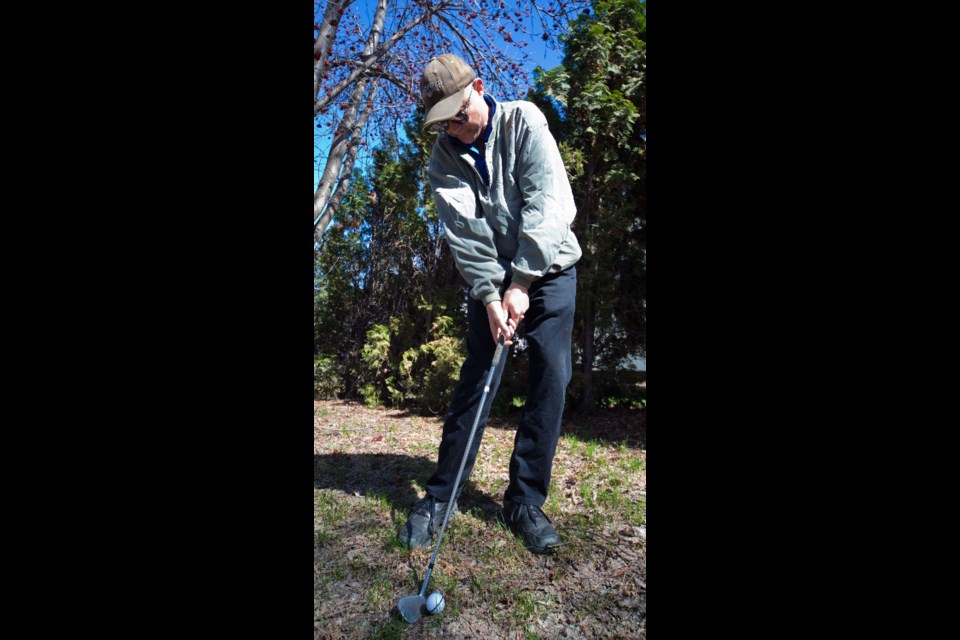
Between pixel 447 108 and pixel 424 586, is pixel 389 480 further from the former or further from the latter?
pixel 447 108

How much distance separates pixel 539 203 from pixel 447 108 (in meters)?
0.57

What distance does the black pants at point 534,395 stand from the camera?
7.14 feet

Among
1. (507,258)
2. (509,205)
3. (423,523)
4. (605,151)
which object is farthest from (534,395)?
(605,151)

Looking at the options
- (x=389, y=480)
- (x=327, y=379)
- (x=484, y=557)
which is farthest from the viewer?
(x=327, y=379)

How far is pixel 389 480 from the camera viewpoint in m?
2.95

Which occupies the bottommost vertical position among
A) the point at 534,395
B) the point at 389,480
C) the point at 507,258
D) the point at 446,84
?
the point at 389,480

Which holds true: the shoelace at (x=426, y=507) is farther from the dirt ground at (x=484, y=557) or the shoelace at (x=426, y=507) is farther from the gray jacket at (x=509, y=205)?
the gray jacket at (x=509, y=205)

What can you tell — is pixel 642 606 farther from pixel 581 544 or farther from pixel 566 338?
pixel 566 338

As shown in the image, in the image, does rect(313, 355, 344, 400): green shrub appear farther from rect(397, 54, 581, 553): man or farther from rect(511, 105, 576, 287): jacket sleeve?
rect(511, 105, 576, 287): jacket sleeve

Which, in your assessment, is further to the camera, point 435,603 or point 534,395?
point 534,395

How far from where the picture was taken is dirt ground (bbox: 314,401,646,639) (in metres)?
1.65

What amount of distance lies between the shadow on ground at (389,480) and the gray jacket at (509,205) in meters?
1.15
